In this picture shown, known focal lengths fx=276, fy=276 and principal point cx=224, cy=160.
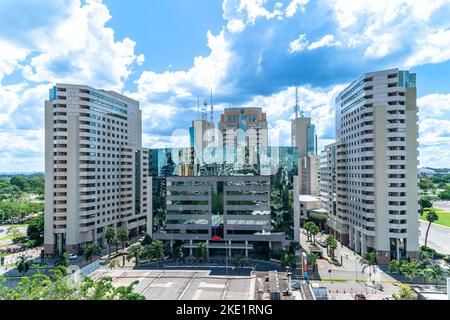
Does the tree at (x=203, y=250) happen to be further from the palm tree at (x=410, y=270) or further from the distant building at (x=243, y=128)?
the distant building at (x=243, y=128)

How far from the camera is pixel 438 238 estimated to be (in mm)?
13930

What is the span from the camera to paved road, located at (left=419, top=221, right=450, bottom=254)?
12342 mm

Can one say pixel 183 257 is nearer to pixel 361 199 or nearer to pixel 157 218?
pixel 157 218

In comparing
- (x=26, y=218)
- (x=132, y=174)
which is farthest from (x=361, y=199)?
(x=26, y=218)

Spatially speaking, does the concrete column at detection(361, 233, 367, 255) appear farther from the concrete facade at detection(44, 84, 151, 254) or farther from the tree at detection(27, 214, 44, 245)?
the tree at detection(27, 214, 44, 245)

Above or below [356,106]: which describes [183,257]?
below

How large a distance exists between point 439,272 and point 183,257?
8755 millimetres

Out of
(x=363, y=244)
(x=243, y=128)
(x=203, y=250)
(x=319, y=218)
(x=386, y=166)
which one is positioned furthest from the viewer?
(x=243, y=128)

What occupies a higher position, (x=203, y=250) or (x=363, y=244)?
(x=363, y=244)

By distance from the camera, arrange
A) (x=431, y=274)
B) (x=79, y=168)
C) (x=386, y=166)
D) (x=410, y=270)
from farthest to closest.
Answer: (x=79, y=168) → (x=386, y=166) → (x=410, y=270) → (x=431, y=274)

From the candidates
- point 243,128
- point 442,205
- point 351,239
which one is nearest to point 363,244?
point 351,239

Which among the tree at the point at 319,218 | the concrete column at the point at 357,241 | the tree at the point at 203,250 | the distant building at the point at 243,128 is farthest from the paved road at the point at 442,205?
the tree at the point at 203,250

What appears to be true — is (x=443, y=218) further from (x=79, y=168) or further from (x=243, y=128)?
(x=79, y=168)
